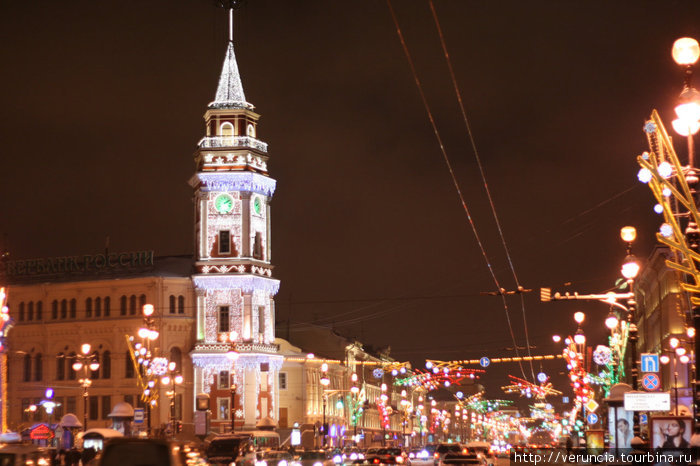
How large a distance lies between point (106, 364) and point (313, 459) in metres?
47.7

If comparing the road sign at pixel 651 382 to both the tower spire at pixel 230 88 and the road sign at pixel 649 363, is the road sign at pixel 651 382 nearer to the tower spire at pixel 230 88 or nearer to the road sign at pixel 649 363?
the road sign at pixel 649 363

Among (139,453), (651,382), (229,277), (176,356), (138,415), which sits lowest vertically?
(138,415)

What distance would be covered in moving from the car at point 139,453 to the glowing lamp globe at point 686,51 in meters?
12.0

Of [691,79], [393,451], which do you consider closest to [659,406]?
[691,79]

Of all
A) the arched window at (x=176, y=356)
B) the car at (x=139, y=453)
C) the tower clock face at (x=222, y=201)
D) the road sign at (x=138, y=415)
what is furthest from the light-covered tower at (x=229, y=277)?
the car at (x=139, y=453)

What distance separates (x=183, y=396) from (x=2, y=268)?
29.0 meters

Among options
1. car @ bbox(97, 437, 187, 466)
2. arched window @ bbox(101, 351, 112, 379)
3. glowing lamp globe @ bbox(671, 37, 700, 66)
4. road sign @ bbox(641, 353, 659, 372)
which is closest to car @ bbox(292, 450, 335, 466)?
road sign @ bbox(641, 353, 659, 372)

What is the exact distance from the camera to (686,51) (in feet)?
67.0

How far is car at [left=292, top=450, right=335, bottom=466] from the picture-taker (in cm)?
4378

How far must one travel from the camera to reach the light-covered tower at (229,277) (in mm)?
84750

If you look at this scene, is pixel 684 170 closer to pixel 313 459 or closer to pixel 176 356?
pixel 313 459

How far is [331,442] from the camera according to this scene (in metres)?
106

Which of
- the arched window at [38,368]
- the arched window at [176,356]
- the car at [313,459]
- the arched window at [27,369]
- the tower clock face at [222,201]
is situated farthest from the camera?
the arched window at [27,369]

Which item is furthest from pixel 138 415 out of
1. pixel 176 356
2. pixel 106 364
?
pixel 106 364
